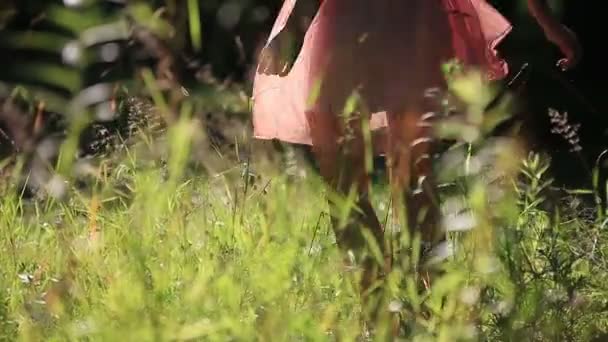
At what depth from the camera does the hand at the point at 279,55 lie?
2.87m

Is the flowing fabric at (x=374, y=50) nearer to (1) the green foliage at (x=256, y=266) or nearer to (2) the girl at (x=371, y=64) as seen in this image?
(2) the girl at (x=371, y=64)

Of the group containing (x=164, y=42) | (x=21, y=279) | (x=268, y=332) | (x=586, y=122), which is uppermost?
(x=164, y=42)

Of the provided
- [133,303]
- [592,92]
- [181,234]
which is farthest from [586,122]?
[133,303]

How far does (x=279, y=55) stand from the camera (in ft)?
9.53

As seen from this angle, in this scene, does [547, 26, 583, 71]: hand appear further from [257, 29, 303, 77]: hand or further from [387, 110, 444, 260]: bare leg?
[257, 29, 303, 77]: hand

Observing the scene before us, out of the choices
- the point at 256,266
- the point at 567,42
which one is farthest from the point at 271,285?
the point at 567,42

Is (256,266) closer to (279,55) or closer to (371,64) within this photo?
(279,55)

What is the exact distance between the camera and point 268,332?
2148 millimetres

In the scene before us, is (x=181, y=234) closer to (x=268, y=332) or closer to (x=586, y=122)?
(x=268, y=332)

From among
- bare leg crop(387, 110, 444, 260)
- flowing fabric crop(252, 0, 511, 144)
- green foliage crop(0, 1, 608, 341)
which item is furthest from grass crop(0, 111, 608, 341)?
flowing fabric crop(252, 0, 511, 144)

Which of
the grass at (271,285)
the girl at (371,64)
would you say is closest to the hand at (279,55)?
the girl at (371,64)

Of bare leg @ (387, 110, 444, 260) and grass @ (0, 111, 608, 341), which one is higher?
grass @ (0, 111, 608, 341)

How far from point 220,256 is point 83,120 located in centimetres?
37

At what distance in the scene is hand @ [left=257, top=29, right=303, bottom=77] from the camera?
2.87 m
